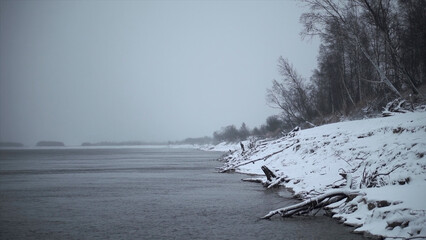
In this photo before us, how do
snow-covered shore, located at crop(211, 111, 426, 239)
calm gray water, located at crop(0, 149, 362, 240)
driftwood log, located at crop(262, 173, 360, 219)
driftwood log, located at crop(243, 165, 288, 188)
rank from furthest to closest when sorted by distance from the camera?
driftwood log, located at crop(243, 165, 288, 188)
driftwood log, located at crop(262, 173, 360, 219)
calm gray water, located at crop(0, 149, 362, 240)
snow-covered shore, located at crop(211, 111, 426, 239)

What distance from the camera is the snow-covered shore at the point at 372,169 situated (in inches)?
335

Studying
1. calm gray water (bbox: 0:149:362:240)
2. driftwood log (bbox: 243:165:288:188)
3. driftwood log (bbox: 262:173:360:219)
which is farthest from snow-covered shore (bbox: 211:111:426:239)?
calm gray water (bbox: 0:149:362:240)

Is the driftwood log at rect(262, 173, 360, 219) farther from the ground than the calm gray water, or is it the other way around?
the driftwood log at rect(262, 173, 360, 219)

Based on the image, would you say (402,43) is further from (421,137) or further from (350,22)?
(421,137)

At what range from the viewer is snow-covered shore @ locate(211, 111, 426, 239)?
27.9 ft

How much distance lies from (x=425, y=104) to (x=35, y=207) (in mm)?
21005

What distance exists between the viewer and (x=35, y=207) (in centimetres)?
1465

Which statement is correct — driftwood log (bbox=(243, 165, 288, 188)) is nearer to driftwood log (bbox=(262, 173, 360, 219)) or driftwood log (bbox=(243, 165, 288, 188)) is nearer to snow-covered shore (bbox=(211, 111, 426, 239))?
snow-covered shore (bbox=(211, 111, 426, 239))

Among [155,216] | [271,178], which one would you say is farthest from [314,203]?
[271,178]

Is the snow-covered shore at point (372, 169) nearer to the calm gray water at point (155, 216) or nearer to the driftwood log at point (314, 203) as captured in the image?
the driftwood log at point (314, 203)

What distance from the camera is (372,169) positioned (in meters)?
12.7

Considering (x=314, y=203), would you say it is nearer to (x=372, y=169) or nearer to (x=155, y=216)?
(x=372, y=169)

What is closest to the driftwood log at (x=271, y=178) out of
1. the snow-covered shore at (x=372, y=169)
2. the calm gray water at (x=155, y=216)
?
the snow-covered shore at (x=372, y=169)

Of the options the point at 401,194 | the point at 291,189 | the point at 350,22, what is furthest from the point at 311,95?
the point at 401,194
